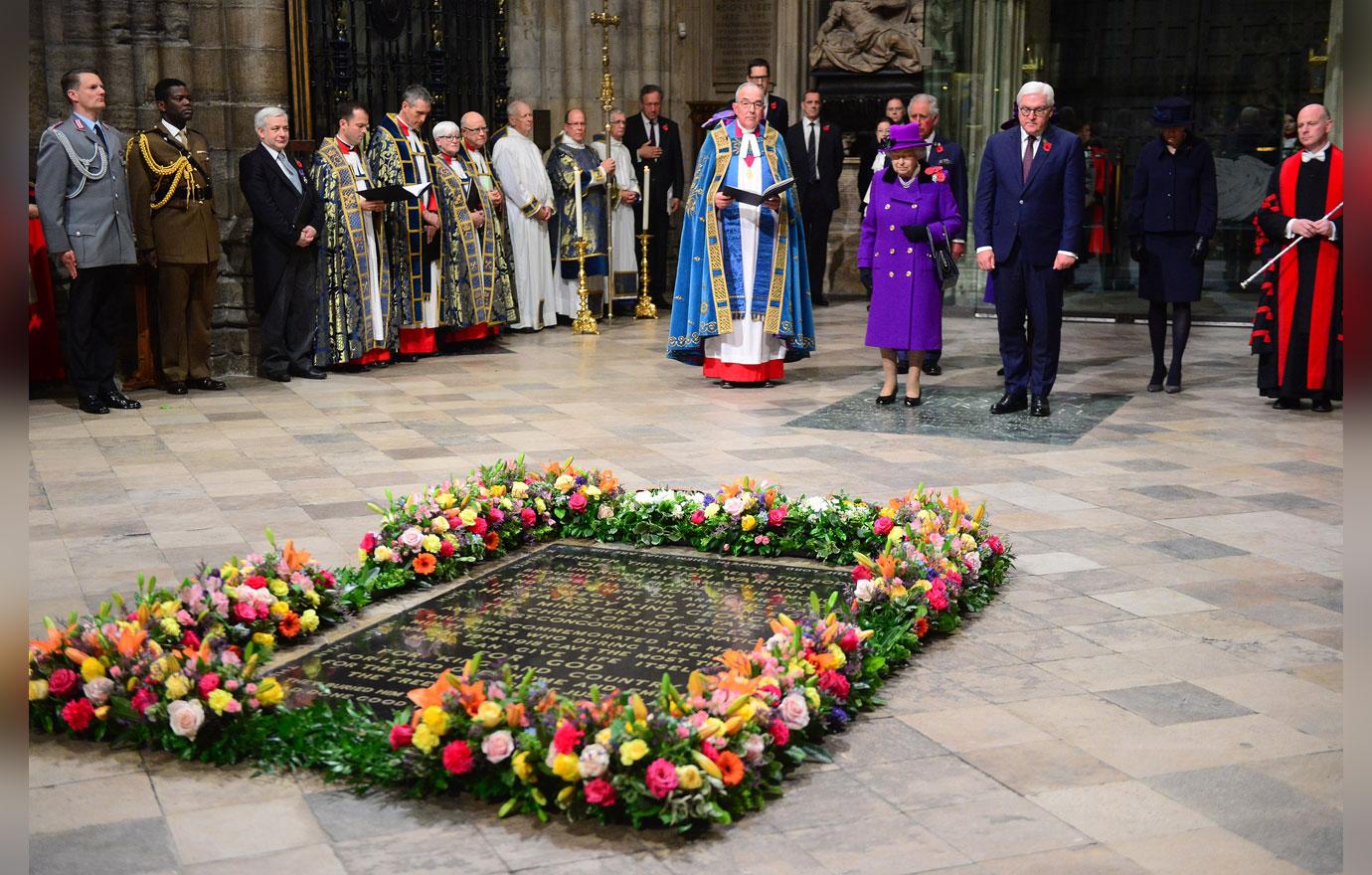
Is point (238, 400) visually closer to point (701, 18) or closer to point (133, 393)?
point (133, 393)

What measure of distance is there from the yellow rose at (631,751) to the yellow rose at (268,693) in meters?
1.04

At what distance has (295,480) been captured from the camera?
6.90m

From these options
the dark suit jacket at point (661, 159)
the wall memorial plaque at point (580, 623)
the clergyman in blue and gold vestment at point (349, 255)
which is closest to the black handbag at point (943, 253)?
the wall memorial plaque at point (580, 623)

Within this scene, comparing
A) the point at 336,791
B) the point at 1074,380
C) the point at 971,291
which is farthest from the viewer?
the point at 971,291

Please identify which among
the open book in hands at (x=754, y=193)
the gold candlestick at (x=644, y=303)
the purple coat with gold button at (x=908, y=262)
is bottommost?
the gold candlestick at (x=644, y=303)

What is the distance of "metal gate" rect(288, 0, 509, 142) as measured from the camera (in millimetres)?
11181

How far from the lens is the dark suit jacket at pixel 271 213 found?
32.9 feet

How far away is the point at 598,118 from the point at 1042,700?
1217 cm

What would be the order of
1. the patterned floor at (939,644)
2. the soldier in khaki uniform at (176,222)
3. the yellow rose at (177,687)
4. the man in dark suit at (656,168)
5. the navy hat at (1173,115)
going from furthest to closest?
1. the man in dark suit at (656,168)
2. the soldier in khaki uniform at (176,222)
3. the navy hat at (1173,115)
4. the yellow rose at (177,687)
5. the patterned floor at (939,644)

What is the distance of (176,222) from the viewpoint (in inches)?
379

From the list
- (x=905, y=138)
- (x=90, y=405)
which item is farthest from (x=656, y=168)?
(x=90, y=405)

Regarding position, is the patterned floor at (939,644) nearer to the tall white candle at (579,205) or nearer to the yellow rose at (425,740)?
the yellow rose at (425,740)

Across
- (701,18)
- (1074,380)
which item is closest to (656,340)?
(1074,380)

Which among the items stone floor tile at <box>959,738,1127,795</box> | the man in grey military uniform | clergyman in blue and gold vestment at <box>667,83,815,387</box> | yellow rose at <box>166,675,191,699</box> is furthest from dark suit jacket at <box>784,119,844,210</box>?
yellow rose at <box>166,675,191,699</box>
